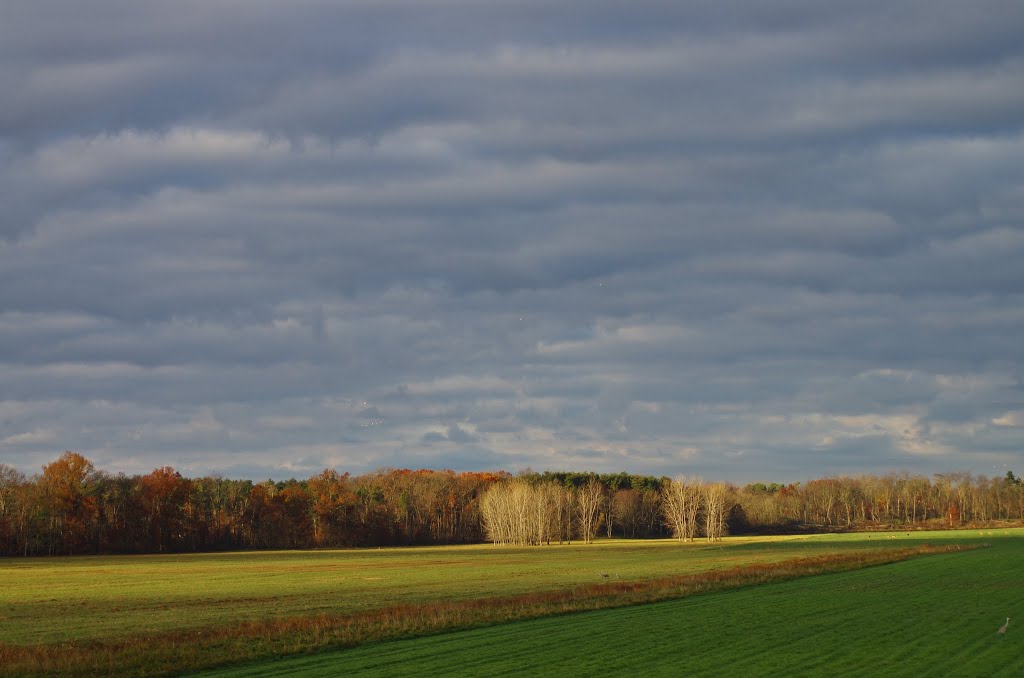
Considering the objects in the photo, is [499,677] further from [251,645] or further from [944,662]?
[944,662]

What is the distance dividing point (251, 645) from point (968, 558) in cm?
6592

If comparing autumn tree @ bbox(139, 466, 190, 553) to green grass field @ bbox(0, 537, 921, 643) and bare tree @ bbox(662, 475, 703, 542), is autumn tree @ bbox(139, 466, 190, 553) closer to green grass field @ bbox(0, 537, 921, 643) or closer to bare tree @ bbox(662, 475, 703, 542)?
green grass field @ bbox(0, 537, 921, 643)

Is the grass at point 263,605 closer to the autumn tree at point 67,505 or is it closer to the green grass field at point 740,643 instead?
the green grass field at point 740,643

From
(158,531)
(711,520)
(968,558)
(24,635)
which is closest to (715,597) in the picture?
(24,635)

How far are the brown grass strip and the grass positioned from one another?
0.18 ft

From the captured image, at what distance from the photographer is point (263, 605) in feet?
156

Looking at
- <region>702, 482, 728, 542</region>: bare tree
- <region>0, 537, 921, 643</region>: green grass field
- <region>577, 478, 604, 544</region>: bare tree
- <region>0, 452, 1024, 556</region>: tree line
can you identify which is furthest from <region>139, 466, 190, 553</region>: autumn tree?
<region>702, 482, 728, 542</region>: bare tree

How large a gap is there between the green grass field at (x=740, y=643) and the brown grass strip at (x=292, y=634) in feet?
4.60

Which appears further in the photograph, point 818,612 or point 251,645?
point 818,612

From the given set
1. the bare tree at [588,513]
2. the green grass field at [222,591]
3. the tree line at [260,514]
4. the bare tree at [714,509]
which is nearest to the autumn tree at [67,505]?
the tree line at [260,514]

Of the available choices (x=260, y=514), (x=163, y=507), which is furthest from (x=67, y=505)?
(x=260, y=514)

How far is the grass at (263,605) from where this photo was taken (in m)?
30.0

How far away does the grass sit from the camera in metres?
30.0

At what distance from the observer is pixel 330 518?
177625 mm
